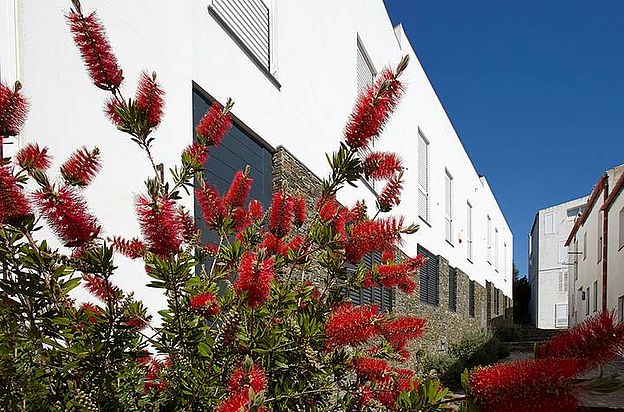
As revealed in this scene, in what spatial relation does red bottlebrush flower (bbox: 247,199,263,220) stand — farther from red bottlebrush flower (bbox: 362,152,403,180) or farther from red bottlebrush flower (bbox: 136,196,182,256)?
red bottlebrush flower (bbox: 136,196,182,256)

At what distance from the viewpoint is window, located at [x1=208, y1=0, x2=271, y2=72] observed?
5023 millimetres

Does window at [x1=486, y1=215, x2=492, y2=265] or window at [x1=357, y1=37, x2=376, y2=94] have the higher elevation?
window at [x1=357, y1=37, x2=376, y2=94]

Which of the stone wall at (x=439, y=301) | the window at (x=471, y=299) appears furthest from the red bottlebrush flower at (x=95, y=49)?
the window at (x=471, y=299)

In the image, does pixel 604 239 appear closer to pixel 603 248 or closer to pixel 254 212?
pixel 603 248

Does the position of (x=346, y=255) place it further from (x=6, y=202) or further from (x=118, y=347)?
(x=6, y=202)

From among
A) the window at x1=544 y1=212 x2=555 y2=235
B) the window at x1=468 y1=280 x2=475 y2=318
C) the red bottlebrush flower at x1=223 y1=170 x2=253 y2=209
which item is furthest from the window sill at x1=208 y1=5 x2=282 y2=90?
the window at x1=544 y1=212 x2=555 y2=235

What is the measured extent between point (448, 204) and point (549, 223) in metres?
22.2

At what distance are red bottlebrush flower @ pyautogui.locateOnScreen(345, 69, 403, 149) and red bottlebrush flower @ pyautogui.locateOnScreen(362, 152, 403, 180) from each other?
0.41ft

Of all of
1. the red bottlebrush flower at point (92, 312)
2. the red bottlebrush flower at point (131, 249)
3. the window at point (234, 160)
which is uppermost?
→ the window at point (234, 160)

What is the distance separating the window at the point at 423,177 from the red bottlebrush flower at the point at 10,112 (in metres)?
13.1

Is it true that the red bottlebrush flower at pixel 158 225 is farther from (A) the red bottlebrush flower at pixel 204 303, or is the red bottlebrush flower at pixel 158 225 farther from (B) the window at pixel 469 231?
(B) the window at pixel 469 231

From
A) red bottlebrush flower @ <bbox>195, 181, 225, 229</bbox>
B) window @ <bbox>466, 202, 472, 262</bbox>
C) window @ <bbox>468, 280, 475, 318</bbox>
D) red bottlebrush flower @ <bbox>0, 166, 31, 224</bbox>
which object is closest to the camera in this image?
red bottlebrush flower @ <bbox>0, 166, 31, 224</bbox>

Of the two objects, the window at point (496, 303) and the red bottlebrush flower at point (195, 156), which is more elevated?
the red bottlebrush flower at point (195, 156)

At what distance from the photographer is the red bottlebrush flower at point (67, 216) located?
4.80ft
